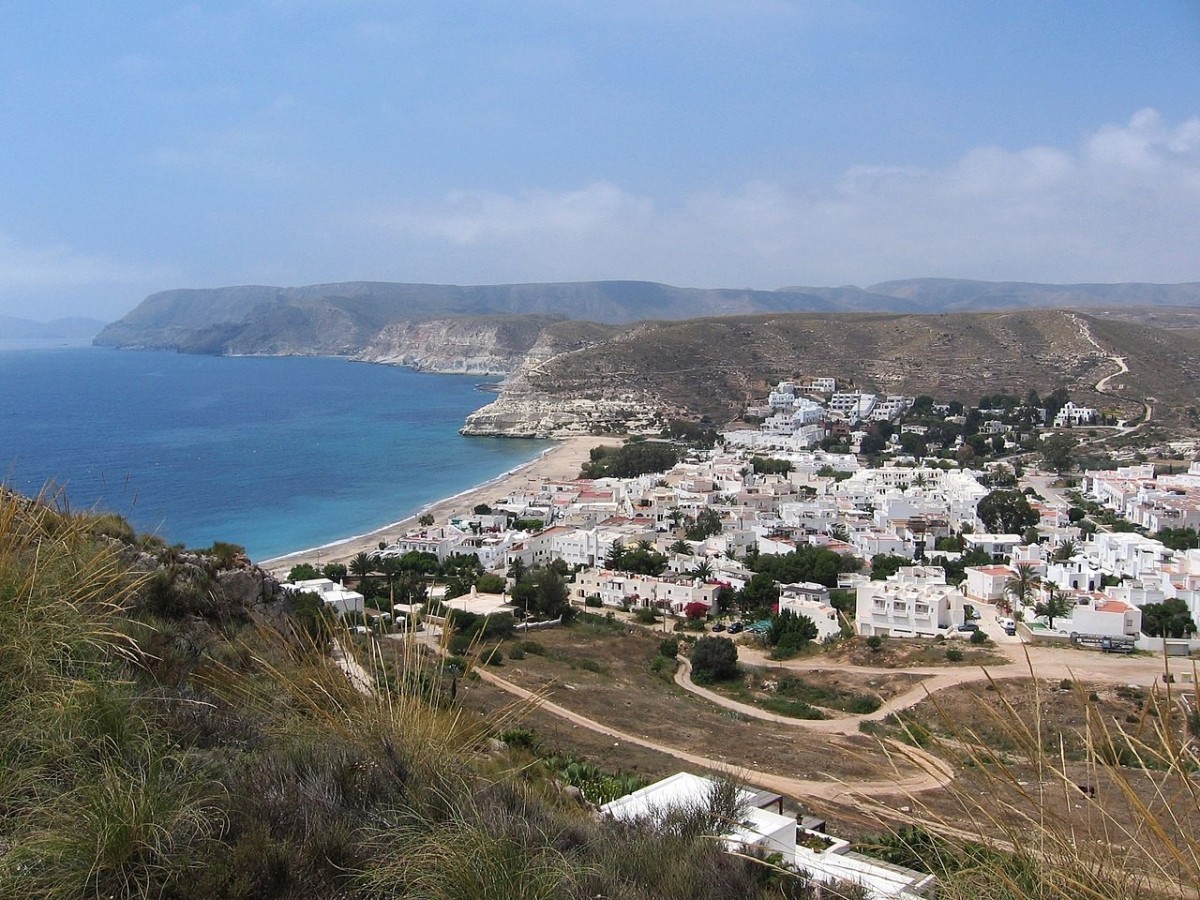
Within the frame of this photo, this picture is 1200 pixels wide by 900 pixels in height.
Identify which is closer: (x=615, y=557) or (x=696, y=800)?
(x=696, y=800)

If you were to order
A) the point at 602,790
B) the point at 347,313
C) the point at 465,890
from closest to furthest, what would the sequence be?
the point at 465,890, the point at 602,790, the point at 347,313

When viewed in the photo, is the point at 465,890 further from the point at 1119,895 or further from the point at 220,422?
the point at 220,422

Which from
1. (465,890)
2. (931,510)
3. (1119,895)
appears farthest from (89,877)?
(931,510)

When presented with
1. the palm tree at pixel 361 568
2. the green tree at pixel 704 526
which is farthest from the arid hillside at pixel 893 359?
the palm tree at pixel 361 568

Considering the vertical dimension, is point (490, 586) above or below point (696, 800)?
below

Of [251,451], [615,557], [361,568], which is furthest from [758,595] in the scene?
[251,451]

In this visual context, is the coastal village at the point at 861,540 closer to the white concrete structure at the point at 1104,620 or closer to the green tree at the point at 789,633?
the white concrete structure at the point at 1104,620

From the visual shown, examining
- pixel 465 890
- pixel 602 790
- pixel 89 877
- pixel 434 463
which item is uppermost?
pixel 89 877

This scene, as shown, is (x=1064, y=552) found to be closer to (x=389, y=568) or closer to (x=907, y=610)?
(x=907, y=610)
